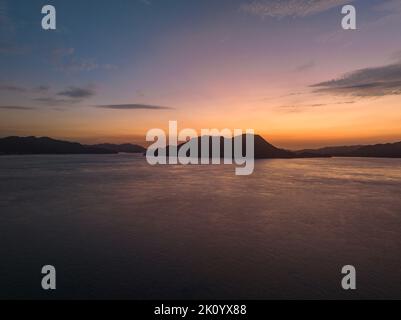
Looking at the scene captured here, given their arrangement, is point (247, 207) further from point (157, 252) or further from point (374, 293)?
point (374, 293)

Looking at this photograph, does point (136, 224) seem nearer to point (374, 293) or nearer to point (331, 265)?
point (331, 265)

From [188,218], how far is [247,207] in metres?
5.30

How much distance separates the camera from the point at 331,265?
431 inches

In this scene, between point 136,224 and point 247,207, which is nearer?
point 136,224

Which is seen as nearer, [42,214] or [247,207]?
[42,214]

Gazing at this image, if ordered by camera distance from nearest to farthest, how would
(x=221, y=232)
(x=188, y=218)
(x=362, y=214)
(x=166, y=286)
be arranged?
(x=166, y=286) → (x=221, y=232) → (x=188, y=218) → (x=362, y=214)

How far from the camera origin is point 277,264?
10844 mm
